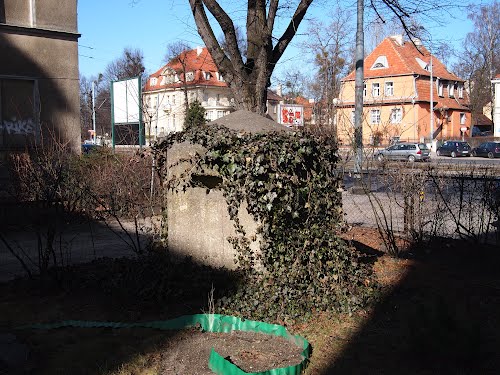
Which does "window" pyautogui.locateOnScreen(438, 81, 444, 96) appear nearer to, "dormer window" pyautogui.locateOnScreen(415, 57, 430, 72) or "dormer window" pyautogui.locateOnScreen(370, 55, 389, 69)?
"dormer window" pyautogui.locateOnScreen(415, 57, 430, 72)

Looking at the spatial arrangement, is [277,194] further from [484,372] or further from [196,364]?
[484,372]

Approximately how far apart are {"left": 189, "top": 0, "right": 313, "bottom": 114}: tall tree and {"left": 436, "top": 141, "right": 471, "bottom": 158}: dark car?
3810 cm

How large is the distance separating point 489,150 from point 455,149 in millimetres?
2586

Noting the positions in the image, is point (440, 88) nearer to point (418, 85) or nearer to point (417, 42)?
point (418, 85)

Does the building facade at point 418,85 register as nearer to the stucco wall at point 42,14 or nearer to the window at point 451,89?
the window at point 451,89

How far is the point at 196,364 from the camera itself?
4.04m

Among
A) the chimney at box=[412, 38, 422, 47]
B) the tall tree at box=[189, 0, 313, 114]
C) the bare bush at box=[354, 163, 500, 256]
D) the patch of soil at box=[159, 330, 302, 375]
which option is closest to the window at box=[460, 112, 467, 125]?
the chimney at box=[412, 38, 422, 47]

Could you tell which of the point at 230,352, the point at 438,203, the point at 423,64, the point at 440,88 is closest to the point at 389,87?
the point at 423,64

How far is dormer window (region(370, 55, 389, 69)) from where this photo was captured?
183 feet

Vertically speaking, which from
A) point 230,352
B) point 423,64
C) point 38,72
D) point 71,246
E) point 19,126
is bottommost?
point 230,352

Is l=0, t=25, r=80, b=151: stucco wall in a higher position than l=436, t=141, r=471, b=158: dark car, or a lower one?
higher

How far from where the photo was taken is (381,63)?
5603cm

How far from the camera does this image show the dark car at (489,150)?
4238 centimetres

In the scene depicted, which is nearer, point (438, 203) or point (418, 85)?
point (438, 203)
